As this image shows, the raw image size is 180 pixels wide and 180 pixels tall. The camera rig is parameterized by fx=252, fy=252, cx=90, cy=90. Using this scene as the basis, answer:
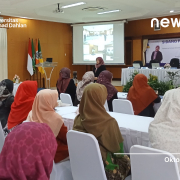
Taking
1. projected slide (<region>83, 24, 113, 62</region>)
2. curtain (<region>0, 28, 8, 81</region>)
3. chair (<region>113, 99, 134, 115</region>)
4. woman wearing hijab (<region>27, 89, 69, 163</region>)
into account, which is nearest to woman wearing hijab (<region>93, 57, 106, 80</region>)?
projected slide (<region>83, 24, 113, 62</region>)

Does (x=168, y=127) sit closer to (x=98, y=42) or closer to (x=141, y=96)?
(x=141, y=96)

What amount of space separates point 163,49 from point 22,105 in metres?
8.08

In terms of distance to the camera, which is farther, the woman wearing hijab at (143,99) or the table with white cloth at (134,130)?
the woman wearing hijab at (143,99)

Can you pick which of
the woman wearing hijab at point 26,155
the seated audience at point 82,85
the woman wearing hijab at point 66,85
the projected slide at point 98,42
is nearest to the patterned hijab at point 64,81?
the woman wearing hijab at point 66,85

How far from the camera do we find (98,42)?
10.0 meters

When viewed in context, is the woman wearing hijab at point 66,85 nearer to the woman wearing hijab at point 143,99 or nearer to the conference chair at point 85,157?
the woman wearing hijab at point 143,99

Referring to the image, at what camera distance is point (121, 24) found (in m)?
9.50

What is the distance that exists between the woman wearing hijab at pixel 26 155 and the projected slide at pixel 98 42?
899 centimetres

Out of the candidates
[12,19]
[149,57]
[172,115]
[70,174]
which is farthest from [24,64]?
[172,115]

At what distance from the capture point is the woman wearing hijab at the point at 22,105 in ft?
9.55

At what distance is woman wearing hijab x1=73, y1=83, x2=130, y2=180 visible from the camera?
1.90 metres

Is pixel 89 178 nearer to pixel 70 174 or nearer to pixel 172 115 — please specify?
pixel 70 174

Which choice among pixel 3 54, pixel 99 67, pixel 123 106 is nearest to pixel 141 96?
pixel 123 106

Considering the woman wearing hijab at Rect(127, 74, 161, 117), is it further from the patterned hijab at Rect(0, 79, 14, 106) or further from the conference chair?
the conference chair
